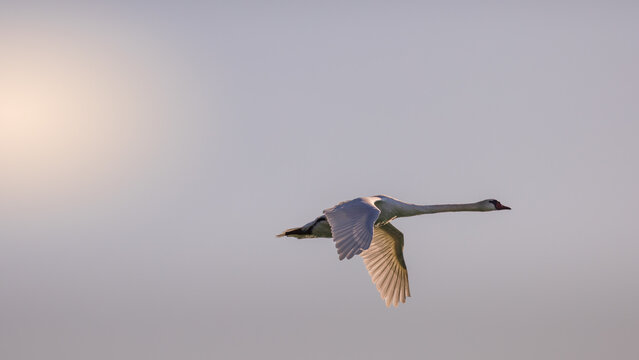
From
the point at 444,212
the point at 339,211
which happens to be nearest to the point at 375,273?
the point at 444,212

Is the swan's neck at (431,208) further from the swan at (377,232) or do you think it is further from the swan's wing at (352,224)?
the swan's wing at (352,224)

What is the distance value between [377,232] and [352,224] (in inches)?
201

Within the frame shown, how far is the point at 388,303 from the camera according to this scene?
21.1 m

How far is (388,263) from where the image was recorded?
70.6 feet

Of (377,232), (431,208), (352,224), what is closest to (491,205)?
(431,208)

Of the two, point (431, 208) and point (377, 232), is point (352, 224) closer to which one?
point (431, 208)

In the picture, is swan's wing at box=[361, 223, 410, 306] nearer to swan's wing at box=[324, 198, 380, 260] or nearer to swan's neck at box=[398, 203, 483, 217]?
swan's neck at box=[398, 203, 483, 217]

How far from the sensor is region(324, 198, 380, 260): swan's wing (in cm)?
1544

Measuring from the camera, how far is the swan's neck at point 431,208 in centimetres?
1927

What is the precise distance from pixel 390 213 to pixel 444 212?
59.5 inches

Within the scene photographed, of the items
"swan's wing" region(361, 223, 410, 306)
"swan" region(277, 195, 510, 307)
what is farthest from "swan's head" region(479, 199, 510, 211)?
"swan's wing" region(361, 223, 410, 306)

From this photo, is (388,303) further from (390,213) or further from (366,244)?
(366,244)

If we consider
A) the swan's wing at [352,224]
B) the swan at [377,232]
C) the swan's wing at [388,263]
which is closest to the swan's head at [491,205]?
the swan at [377,232]

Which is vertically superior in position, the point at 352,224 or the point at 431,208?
the point at 431,208
